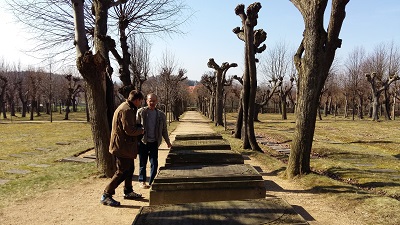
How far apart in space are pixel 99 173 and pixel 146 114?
7.61ft

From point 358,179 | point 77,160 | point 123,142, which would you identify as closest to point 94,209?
point 123,142

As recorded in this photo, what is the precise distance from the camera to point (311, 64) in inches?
292

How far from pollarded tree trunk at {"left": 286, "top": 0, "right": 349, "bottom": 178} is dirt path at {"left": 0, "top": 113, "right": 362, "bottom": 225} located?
935 millimetres

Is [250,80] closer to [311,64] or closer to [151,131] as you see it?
[311,64]

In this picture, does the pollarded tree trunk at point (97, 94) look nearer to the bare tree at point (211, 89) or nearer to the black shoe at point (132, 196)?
the black shoe at point (132, 196)

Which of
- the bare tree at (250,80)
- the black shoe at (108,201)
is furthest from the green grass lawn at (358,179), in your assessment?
the black shoe at (108,201)

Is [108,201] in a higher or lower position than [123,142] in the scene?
lower

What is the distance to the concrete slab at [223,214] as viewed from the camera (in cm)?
309

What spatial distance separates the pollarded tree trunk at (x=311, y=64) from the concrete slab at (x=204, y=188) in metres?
2.85

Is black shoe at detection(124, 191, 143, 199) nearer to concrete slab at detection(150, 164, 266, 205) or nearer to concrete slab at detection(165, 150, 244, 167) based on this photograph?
concrete slab at detection(165, 150, 244, 167)

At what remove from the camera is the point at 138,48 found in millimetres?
24234

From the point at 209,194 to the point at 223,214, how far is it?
67.1 inches

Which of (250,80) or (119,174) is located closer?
(119,174)

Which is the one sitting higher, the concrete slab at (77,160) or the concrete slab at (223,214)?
the concrete slab at (223,214)
